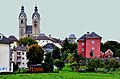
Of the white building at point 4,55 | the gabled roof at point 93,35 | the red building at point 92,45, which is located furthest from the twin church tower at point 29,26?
the white building at point 4,55

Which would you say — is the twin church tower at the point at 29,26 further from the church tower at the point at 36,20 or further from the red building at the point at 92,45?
the red building at the point at 92,45

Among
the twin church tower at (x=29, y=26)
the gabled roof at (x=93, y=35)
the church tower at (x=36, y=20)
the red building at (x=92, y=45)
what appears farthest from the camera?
the church tower at (x=36, y=20)

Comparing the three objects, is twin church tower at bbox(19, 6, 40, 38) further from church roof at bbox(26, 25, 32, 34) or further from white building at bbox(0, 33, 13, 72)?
white building at bbox(0, 33, 13, 72)

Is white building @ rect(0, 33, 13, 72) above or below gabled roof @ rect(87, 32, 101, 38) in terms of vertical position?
below

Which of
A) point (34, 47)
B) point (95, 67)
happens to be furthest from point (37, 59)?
point (95, 67)

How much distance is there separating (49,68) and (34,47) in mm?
29758

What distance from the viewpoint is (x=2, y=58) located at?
141ft

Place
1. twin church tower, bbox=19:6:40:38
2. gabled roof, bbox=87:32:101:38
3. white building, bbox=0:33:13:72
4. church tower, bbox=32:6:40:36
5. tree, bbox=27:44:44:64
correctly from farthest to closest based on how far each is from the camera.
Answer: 1. church tower, bbox=32:6:40:36
2. twin church tower, bbox=19:6:40:38
3. tree, bbox=27:44:44:64
4. gabled roof, bbox=87:32:101:38
5. white building, bbox=0:33:13:72

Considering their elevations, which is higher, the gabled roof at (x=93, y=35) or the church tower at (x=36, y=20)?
the church tower at (x=36, y=20)

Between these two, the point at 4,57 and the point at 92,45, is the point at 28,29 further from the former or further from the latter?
the point at 4,57

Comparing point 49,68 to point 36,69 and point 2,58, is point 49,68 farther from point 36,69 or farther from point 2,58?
point 2,58

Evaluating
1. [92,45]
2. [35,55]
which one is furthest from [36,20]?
[92,45]

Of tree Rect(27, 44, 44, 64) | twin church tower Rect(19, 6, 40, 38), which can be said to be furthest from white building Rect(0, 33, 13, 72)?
twin church tower Rect(19, 6, 40, 38)

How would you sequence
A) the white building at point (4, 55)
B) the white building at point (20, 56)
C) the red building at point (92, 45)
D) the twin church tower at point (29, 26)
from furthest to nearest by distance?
the twin church tower at point (29, 26), the white building at point (20, 56), the red building at point (92, 45), the white building at point (4, 55)
